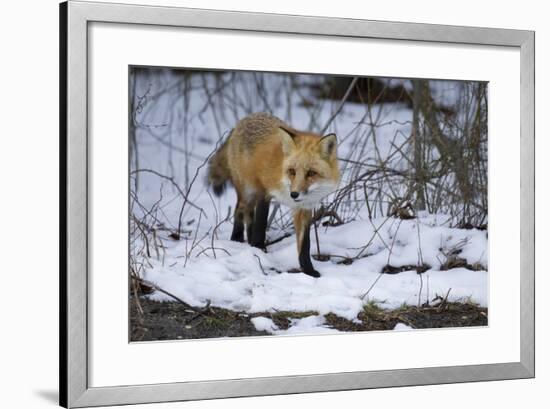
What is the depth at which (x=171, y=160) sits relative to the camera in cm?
392

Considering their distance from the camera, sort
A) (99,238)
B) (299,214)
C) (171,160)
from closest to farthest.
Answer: (99,238), (171,160), (299,214)

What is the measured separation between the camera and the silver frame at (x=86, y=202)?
348cm

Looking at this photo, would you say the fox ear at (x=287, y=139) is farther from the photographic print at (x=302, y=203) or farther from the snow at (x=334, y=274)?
the snow at (x=334, y=274)

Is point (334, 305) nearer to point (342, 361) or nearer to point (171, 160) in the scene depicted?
point (342, 361)

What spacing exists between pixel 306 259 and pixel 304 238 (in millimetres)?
101

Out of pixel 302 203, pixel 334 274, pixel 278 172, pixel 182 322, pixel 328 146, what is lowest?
pixel 182 322

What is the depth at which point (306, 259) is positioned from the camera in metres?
4.11

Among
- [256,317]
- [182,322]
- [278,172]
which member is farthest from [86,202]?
[278,172]

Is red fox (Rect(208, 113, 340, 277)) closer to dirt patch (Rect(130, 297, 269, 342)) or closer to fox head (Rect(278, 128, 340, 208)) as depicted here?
fox head (Rect(278, 128, 340, 208))

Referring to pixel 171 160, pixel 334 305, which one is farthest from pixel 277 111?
pixel 334 305

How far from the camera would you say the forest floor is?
372 centimetres

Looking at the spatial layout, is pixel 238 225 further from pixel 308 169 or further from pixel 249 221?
pixel 308 169

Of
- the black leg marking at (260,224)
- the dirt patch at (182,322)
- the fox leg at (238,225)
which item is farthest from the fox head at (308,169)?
the dirt patch at (182,322)

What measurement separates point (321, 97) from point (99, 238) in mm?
1368
